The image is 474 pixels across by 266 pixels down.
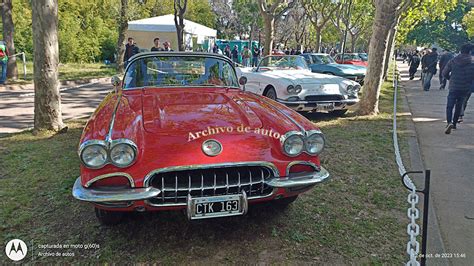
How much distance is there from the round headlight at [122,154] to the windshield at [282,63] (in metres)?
7.33

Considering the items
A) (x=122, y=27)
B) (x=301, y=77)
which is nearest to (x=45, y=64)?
(x=301, y=77)

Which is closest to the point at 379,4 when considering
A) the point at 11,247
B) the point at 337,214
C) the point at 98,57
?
the point at 337,214

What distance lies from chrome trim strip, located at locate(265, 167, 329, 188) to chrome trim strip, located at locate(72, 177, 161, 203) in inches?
34.8

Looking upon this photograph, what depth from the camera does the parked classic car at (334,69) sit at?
13914mm

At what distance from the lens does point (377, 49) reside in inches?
332

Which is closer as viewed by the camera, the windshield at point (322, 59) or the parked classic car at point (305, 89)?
the parked classic car at point (305, 89)

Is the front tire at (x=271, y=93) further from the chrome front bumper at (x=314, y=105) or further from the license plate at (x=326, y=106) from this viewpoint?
the license plate at (x=326, y=106)

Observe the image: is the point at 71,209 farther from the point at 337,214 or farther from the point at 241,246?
the point at 337,214

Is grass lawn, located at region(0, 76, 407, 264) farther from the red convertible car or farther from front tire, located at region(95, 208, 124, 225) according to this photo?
the red convertible car

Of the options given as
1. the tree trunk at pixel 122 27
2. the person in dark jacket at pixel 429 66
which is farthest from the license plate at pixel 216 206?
the tree trunk at pixel 122 27

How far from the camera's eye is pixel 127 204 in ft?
8.38

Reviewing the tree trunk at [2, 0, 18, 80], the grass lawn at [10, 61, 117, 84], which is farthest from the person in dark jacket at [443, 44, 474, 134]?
the tree trunk at [2, 0, 18, 80]

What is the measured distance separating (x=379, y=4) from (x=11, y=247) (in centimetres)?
827
